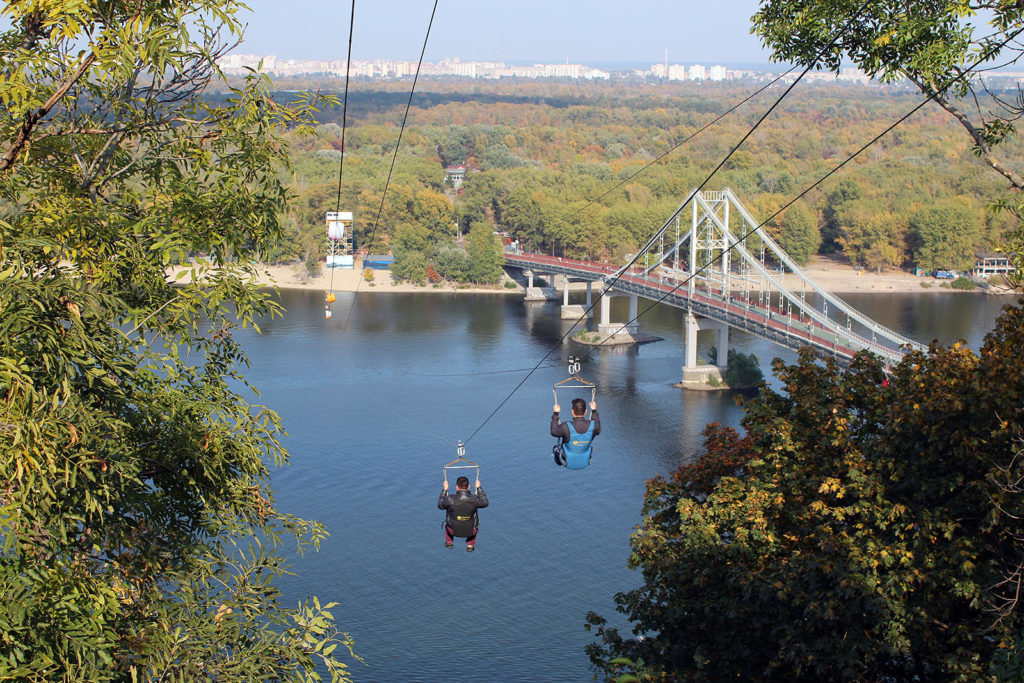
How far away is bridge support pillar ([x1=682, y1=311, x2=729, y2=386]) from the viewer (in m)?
36.2

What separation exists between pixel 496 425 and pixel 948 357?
21.2 m

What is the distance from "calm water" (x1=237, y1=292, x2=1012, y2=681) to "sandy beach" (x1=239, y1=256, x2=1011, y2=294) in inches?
376

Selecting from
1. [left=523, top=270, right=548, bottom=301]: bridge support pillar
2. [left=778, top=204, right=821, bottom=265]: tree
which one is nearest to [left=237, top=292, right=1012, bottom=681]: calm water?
[left=523, top=270, right=548, bottom=301]: bridge support pillar

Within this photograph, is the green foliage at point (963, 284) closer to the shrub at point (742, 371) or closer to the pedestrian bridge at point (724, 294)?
the pedestrian bridge at point (724, 294)

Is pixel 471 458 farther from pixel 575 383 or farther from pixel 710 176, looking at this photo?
pixel 710 176

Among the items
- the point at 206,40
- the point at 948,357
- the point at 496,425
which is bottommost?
the point at 496,425

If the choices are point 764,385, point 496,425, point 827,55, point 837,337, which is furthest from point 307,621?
point 837,337

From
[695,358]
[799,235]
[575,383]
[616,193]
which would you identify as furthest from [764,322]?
[616,193]

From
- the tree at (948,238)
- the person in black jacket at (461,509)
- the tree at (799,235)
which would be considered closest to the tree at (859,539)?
the person in black jacket at (461,509)

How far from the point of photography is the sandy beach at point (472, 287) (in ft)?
185

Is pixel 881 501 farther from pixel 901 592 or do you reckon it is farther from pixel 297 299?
pixel 297 299

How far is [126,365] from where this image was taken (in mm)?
4922

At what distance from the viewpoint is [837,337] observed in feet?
111

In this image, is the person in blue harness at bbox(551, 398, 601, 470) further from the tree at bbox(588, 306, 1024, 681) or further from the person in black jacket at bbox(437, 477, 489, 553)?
the tree at bbox(588, 306, 1024, 681)
